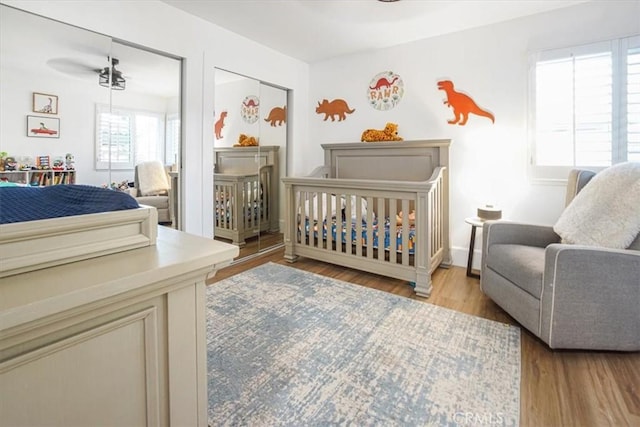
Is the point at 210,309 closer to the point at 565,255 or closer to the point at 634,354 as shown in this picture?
the point at 565,255

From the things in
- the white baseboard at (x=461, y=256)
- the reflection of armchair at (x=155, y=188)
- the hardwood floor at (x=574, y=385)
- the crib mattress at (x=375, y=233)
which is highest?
the reflection of armchair at (x=155, y=188)

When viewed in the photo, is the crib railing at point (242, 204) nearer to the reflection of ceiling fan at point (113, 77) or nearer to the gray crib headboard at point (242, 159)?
the gray crib headboard at point (242, 159)

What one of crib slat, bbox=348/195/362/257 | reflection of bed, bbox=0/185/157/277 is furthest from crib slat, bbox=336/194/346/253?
reflection of bed, bbox=0/185/157/277

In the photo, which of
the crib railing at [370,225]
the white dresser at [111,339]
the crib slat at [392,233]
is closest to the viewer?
the white dresser at [111,339]

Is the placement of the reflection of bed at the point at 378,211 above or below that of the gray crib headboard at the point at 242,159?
below

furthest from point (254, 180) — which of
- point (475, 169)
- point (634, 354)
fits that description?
point (634, 354)

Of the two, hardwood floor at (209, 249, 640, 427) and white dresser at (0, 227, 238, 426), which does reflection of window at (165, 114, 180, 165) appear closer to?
white dresser at (0, 227, 238, 426)

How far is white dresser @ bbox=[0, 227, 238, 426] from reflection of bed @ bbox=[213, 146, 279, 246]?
2.47 meters

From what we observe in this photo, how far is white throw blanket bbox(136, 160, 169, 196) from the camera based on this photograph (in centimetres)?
260

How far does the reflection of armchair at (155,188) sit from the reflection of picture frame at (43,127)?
1.82 feet

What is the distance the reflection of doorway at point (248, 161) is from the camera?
3.20 meters

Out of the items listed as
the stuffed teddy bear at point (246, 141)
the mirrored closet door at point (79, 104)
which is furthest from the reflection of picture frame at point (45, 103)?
the stuffed teddy bear at point (246, 141)

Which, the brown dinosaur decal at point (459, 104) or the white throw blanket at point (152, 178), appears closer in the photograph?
the white throw blanket at point (152, 178)

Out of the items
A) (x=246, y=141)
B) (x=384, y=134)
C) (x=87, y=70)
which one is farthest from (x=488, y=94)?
(x=87, y=70)
